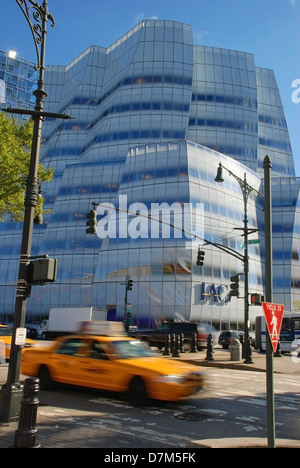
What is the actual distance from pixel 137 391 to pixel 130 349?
4.18 ft

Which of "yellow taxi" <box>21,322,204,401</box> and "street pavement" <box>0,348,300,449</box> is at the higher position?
"yellow taxi" <box>21,322,204,401</box>

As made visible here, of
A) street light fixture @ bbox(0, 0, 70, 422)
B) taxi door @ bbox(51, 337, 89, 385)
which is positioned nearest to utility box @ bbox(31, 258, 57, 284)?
street light fixture @ bbox(0, 0, 70, 422)

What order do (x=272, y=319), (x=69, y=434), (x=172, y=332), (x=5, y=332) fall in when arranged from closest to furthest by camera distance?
1. (x=272, y=319)
2. (x=69, y=434)
3. (x=5, y=332)
4. (x=172, y=332)

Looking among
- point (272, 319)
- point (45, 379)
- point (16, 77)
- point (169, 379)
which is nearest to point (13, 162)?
point (45, 379)

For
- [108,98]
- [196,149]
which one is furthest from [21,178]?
[108,98]

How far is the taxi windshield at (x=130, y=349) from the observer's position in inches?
401

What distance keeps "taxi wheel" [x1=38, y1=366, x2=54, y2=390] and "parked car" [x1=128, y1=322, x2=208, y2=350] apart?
18455 mm

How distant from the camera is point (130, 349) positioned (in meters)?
10.5

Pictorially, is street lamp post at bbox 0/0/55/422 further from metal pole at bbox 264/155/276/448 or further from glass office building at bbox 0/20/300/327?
glass office building at bbox 0/20/300/327

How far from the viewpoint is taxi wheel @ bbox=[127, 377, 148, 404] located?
940cm
